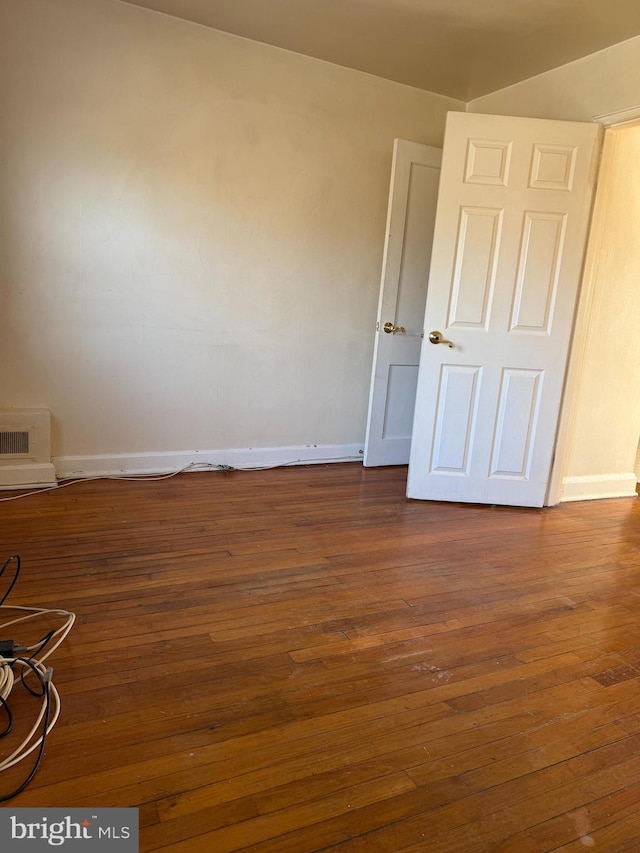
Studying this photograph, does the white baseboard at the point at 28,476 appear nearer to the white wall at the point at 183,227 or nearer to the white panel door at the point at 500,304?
the white wall at the point at 183,227

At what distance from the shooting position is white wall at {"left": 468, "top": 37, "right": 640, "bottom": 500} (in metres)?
3.40

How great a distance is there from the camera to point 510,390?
3.61 m

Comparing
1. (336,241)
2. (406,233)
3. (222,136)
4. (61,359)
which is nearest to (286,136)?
(222,136)

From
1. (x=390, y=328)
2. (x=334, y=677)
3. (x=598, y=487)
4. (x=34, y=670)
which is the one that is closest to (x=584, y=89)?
(x=390, y=328)

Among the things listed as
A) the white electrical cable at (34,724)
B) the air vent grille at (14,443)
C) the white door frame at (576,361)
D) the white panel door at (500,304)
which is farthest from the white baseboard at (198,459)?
the white electrical cable at (34,724)

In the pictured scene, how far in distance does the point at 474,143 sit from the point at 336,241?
3.66ft

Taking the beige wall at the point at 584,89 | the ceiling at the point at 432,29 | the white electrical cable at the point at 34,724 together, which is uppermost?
the ceiling at the point at 432,29

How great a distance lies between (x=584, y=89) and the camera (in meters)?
3.48

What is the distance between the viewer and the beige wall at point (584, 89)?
3227mm

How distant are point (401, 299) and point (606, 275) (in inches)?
51.9

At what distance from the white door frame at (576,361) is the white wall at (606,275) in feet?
0.06

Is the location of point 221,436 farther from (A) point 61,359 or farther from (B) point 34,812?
(B) point 34,812

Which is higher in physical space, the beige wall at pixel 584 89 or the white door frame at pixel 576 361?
the beige wall at pixel 584 89

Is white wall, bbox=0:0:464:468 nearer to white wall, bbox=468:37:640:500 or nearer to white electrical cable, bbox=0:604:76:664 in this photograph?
white wall, bbox=468:37:640:500
